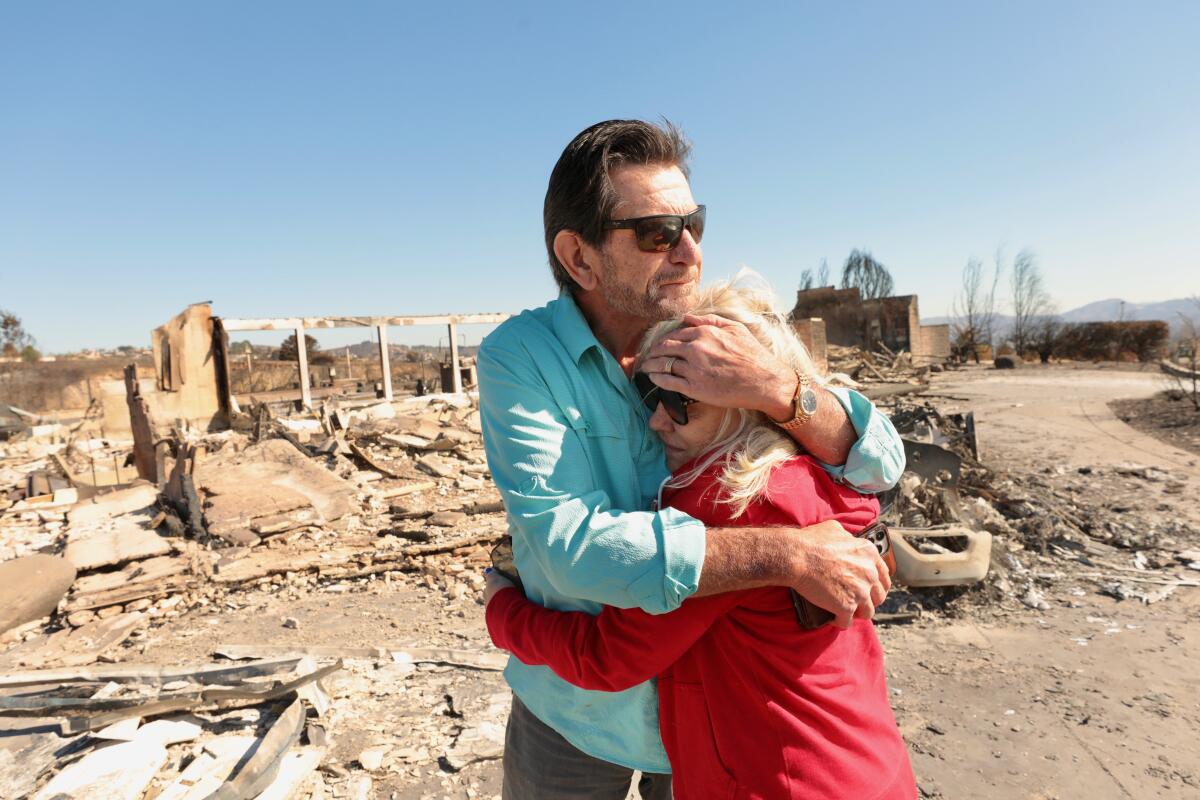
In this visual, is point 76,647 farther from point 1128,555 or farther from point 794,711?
point 1128,555

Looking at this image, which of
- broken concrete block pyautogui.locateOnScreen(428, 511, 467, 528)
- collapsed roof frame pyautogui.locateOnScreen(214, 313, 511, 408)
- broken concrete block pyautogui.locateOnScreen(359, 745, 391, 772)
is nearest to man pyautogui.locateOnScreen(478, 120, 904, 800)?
broken concrete block pyautogui.locateOnScreen(359, 745, 391, 772)

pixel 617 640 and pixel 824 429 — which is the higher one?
pixel 824 429

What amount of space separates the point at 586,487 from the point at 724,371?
0.35m

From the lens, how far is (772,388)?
1310mm

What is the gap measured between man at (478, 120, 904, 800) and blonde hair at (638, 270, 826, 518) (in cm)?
5

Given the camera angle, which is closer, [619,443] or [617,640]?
[617,640]

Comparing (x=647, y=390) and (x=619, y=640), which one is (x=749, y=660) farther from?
(x=647, y=390)

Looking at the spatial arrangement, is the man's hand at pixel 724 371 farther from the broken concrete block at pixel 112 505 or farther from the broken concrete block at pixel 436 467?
the broken concrete block at pixel 436 467

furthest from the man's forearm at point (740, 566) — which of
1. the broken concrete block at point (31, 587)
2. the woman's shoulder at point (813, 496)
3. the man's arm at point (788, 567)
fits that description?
the broken concrete block at point (31, 587)

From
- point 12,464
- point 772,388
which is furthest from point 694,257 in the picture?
point 12,464

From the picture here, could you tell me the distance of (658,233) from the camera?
60.8 inches

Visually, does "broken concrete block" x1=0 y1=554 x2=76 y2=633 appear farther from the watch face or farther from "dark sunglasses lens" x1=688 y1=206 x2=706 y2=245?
the watch face

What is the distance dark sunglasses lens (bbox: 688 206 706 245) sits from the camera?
1.61 meters

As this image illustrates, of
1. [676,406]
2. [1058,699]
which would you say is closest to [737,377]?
[676,406]
